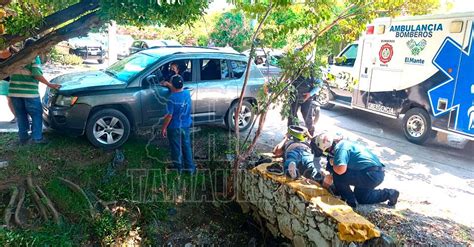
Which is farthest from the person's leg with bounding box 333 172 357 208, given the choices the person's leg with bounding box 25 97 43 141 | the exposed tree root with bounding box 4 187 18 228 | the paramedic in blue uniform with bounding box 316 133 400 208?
the person's leg with bounding box 25 97 43 141

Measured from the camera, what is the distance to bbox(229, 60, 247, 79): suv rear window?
696 cm

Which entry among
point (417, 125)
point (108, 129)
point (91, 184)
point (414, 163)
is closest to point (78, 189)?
point (91, 184)

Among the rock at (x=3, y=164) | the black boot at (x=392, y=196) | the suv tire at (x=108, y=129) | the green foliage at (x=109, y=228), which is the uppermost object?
the suv tire at (x=108, y=129)

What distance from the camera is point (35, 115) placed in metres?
5.49

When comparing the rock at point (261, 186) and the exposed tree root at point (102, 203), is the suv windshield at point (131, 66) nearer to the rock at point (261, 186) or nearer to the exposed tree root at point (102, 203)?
the exposed tree root at point (102, 203)

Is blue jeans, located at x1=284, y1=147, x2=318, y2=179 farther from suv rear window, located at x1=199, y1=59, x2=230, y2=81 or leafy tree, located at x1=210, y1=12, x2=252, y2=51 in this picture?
leafy tree, located at x1=210, y1=12, x2=252, y2=51

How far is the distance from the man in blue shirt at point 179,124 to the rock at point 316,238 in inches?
88.8

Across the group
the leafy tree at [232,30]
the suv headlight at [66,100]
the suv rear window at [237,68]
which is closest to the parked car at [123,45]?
the leafy tree at [232,30]

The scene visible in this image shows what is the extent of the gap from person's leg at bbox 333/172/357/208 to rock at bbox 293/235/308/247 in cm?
71

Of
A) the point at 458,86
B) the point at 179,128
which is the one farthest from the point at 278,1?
the point at 458,86

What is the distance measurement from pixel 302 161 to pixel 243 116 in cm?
252

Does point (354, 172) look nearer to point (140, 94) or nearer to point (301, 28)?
point (301, 28)

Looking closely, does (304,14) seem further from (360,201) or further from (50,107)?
(50,107)

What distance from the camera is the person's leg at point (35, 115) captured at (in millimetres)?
5449
